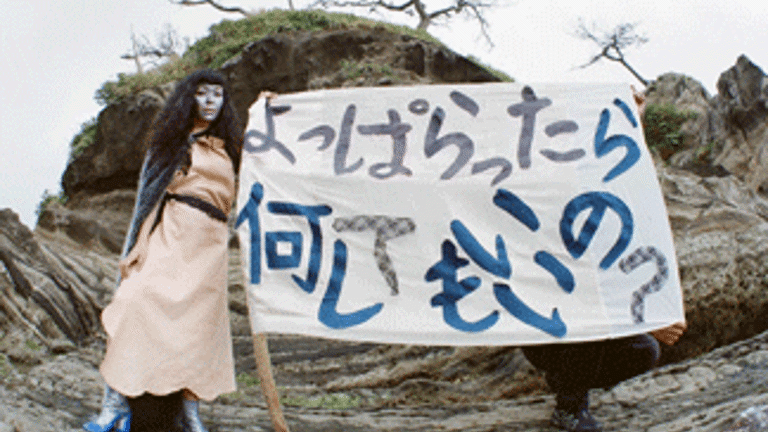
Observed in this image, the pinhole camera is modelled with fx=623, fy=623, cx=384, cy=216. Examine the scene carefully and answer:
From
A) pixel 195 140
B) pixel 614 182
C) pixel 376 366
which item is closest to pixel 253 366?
pixel 376 366

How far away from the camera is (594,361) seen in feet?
10.6

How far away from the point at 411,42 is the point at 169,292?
9.34m

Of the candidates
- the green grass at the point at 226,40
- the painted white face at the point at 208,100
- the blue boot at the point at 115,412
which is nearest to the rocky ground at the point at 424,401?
the blue boot at the point at 115,412

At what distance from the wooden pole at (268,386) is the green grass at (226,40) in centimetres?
880

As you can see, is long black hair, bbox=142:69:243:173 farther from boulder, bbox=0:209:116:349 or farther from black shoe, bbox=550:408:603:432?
black shoe, bbox=550:408:603:432

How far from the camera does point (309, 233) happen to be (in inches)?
126

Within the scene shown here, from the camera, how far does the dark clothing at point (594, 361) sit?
320cm

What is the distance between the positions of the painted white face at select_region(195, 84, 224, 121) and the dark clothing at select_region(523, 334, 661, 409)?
224 cm

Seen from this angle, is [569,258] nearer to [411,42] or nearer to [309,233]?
[309,233]

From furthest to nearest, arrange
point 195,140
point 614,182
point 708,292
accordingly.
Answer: point 708,292
point 195,140
point 614,182

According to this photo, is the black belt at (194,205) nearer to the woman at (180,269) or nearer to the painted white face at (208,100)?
the woman at (180,269)

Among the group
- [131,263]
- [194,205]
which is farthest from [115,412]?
[194,205]

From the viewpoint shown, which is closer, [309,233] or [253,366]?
[309,233]

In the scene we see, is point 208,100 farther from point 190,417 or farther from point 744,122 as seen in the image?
point 744,122
